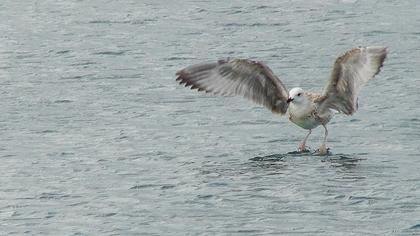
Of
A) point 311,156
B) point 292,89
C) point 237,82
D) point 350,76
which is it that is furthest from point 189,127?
point 350,76

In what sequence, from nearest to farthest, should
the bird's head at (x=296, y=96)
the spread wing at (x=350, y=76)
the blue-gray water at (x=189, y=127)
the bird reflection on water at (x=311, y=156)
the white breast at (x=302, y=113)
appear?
1. the blue-gray water at (x=189, y=127)
2. the bird reflection on water at (x=311, y=156)
3. the spread wing at (x=350, y=76)
4. the bird's head at (x=296, y=96)
5. the white breast at (x=302, y=113)

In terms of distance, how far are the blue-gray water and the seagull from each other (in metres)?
0.45

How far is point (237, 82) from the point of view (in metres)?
20.5

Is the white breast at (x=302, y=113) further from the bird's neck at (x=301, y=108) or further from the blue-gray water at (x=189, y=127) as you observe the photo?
the blue-gray water at (x=189, y=127)

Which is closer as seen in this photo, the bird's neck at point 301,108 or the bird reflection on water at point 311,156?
the bird reflection on water at point 311,156

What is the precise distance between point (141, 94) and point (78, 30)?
540cm

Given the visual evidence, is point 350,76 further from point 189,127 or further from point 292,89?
point 189,127

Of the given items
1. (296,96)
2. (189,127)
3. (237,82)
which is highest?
(237,82)

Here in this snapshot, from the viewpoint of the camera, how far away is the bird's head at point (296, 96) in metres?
19.9

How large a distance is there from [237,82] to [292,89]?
80 centimetres

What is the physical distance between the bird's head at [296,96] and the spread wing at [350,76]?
33 centimetres

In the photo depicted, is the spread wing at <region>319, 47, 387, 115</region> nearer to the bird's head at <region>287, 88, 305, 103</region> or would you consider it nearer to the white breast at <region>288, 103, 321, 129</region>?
the white breast at <region>288, 103, 321, 129</region>

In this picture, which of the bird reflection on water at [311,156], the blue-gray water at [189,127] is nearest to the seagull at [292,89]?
the bird reflection on water at [311,156]

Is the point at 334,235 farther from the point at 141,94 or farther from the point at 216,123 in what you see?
the point at 141,94
